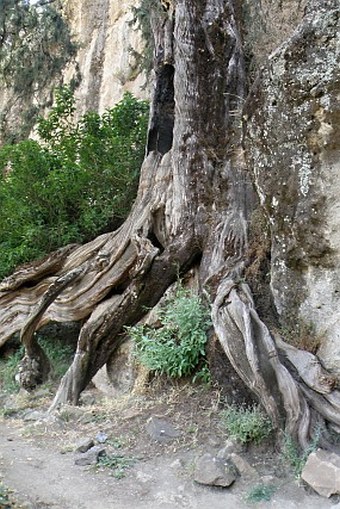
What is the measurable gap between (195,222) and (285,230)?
1774 mm

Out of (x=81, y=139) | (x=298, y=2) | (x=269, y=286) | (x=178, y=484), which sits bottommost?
(x=178, y=484)

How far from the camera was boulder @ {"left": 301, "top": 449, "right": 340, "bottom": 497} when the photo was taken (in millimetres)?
3756

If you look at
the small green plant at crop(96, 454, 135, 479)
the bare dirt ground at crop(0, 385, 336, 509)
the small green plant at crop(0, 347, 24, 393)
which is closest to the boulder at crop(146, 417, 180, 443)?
the bare dirt ground at crop(0, 385, 336, 509)

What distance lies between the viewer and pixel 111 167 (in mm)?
8312

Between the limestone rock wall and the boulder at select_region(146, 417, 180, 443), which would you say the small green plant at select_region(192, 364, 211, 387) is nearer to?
the boulder at select_region(146, 417, 180, 443)

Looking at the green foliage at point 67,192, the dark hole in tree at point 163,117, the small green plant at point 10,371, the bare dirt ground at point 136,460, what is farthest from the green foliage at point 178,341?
the green foliage at point 67,192

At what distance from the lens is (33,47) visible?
11312 millimetres

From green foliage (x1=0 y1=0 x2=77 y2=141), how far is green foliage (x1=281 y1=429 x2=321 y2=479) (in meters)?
9.32

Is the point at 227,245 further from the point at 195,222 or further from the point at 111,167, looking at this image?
the point at 111,167

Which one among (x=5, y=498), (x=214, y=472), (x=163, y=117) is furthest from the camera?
(x=163, y=117)

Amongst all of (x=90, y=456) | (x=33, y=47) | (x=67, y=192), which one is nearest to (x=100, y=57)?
(x=33, y=47)

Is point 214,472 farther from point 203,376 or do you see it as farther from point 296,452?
point 203,376

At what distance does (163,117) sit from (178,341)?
3.30m

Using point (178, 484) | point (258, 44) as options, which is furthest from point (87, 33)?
point (178, 484)
